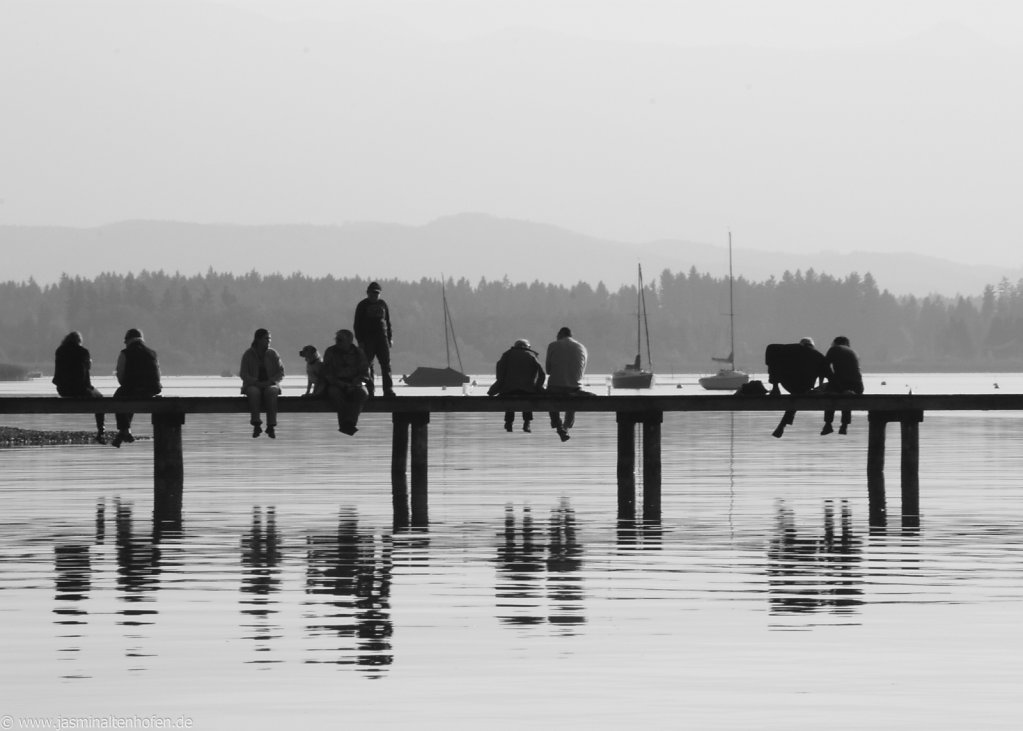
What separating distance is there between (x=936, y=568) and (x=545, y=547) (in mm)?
5602

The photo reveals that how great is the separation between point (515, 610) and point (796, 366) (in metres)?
13.8

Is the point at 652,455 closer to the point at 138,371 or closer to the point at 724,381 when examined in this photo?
the point at 138,371

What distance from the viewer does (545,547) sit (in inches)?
1029

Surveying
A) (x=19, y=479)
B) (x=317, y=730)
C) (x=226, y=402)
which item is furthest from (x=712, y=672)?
(x=19, y=479)

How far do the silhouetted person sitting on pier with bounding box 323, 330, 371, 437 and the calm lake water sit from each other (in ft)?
→ 6.42

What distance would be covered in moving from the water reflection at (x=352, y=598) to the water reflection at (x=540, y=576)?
1367 mm

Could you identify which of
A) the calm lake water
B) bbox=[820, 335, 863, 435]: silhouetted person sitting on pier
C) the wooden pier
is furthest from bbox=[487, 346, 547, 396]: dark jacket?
bbox=[820, 335, 863, 435]: silhouetted person sitting on pier

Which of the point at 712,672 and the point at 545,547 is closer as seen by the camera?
the point at 712,672

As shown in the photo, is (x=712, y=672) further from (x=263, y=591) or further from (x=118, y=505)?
(x=118, y=505)

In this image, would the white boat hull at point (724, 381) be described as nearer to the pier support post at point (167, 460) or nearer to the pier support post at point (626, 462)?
the pier support post at point (626, 462)

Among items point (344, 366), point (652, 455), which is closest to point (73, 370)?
point (344, 366)

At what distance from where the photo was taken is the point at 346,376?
97.2 ft

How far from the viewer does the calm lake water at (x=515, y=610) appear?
1478 cm

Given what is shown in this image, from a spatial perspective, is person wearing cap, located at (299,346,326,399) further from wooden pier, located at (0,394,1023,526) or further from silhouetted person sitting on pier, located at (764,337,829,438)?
silhouetted person sitting on pier, located at (764,337,829,438)
